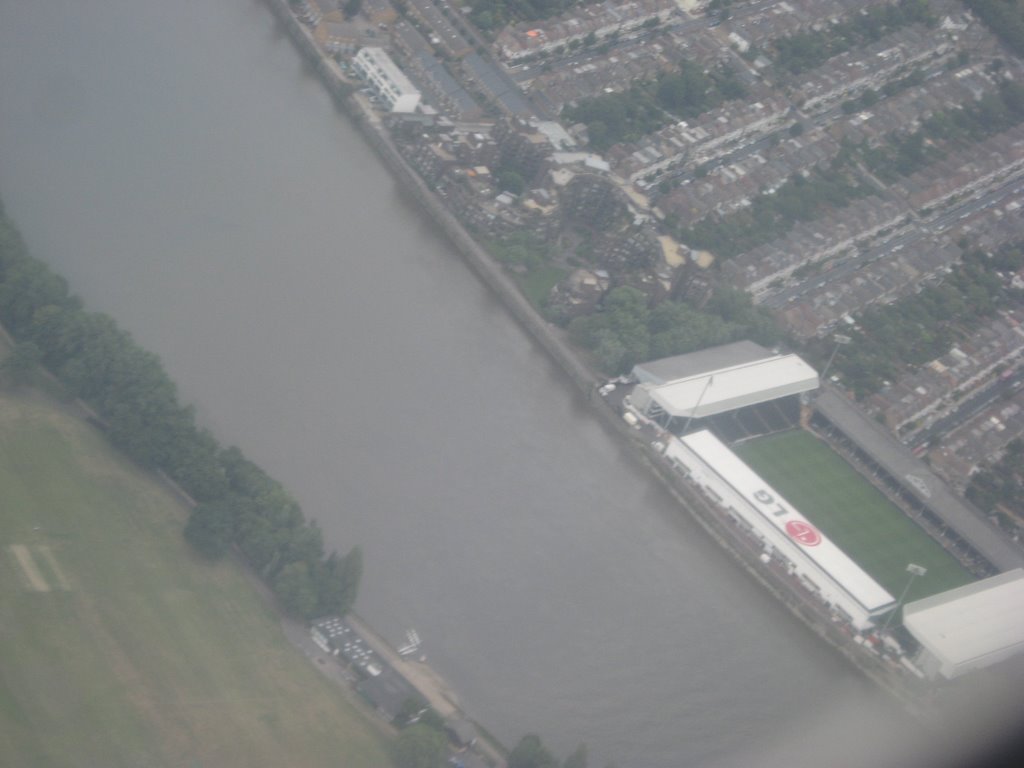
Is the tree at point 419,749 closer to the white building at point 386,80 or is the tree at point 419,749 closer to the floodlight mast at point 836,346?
the floodlight mast at point 836,346

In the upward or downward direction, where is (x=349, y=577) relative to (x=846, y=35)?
downward

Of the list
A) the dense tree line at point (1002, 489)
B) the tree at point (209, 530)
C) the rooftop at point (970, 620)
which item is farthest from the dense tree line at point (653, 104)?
the tree at point (209, 530)

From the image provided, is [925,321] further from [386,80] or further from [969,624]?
[386,80]

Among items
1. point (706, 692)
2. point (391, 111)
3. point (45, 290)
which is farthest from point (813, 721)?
point (391, 111)

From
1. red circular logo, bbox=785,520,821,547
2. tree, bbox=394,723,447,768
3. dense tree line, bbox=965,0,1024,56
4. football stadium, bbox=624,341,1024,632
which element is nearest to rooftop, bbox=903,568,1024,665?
football stadium, bbox=624,341,1024,632

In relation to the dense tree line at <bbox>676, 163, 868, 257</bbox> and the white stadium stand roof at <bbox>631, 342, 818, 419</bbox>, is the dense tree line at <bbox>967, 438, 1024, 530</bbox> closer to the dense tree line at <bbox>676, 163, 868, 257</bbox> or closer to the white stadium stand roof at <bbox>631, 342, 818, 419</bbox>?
the white stadium stand roof at <bbox>631, 342, 818, 419</bbox>

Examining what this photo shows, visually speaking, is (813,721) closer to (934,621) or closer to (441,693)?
(934,621)

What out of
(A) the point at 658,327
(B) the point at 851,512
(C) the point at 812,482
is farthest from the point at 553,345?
(B) the point at 851,512
